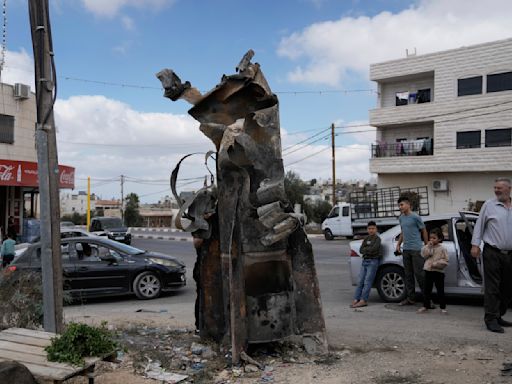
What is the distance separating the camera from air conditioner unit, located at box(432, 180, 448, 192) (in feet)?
112

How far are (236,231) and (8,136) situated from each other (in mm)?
23511

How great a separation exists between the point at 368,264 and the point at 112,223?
84.2 feet

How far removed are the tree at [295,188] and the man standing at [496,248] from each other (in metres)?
46.1

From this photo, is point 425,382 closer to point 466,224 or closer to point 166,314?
point 466,224

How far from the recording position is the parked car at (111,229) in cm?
2975

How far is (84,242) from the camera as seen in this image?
1140cm

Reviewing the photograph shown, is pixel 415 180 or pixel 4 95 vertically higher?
pixel 4 95

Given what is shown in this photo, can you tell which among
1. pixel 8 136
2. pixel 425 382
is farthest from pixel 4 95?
pixel 425 382

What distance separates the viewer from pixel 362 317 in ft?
27.7

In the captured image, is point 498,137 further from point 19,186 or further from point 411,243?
point 19,186

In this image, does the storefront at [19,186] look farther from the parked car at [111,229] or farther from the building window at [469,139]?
the building window at [469,139]

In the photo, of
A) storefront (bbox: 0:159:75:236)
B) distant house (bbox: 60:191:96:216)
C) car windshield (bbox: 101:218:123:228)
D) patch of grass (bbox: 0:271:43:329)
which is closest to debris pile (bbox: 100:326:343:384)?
patch of grass (bbox: 0:271:43:329)

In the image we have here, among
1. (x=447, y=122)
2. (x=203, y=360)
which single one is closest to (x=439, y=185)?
(x=447, y=122)

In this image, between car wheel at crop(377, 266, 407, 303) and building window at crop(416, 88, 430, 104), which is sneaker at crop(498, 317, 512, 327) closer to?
car wheel at crop(377, 266, 407, 303)
